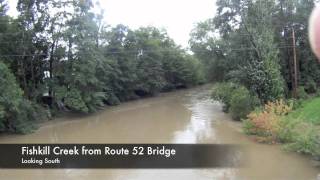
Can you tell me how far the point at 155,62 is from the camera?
161 ft

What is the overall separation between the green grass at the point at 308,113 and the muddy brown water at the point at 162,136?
9.87 feet

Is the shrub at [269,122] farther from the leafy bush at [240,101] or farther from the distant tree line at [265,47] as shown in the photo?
the distant tree line at [265,47]

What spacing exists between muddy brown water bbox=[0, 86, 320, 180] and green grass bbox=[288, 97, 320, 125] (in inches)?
118

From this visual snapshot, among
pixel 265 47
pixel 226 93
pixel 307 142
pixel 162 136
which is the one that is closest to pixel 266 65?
pixel 265 47

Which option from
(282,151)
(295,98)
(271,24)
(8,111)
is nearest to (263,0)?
(271,24)

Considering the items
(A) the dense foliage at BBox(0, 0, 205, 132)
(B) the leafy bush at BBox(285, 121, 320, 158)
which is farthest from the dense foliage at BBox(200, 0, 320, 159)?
Answer: (A) the dense foliage at BBox(0, 0, 205, 132)

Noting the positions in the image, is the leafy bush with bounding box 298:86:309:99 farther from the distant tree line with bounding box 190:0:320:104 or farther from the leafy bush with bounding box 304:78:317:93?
the leafy bush with bounding box 304:78:317:93

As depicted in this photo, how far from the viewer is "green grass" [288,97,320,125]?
2028 centimetres

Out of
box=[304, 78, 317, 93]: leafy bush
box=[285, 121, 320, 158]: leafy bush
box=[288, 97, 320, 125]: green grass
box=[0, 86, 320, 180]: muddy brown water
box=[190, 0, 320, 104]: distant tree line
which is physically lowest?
box=[0, 86, 320, 180]: muddy brown water

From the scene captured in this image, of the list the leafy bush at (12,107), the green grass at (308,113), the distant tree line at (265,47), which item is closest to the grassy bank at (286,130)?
the green grass at (308,113)

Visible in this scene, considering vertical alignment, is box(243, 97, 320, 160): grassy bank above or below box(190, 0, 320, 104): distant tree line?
below

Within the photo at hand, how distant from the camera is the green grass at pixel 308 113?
799 inches

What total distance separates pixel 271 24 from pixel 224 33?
5156mm

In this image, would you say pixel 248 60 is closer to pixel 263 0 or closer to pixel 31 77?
pixel 263 0
